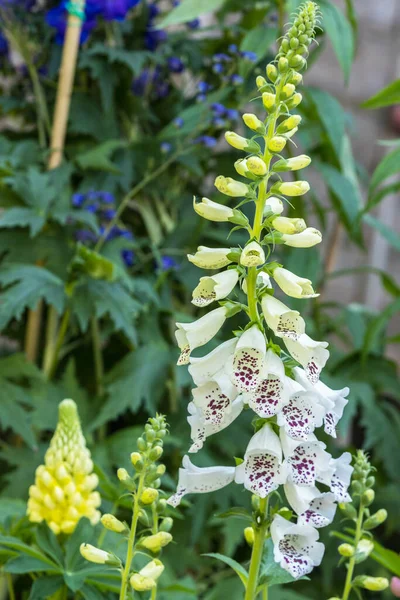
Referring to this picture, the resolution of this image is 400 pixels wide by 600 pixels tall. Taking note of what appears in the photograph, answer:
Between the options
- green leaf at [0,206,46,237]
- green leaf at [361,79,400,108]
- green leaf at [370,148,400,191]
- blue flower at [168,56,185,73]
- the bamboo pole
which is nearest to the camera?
green leaf at [361,79,400,108]

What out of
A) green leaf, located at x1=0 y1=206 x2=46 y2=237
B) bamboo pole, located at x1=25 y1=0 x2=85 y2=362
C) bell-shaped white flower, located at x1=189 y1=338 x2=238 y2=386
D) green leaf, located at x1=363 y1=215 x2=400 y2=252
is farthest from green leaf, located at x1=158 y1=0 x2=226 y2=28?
bell-shaped white flower, located at x1=189 y1=338 x2=238 y2=386

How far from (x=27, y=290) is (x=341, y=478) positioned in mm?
691

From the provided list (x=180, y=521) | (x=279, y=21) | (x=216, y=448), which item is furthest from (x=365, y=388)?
(x=279, y=21)

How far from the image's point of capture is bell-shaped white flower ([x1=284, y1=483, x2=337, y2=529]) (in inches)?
19.4

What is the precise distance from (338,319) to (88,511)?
3.48ft

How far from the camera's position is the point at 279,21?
1.41m

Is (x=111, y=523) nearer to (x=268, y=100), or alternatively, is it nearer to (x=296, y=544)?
(x=296, y=544)

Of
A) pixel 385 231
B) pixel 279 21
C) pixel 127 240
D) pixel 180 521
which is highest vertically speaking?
pixel 279 21

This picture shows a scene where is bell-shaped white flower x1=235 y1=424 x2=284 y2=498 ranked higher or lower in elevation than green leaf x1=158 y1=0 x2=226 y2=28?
lower

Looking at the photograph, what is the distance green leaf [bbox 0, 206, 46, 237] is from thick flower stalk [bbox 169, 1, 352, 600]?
0.70m

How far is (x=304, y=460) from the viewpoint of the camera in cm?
49

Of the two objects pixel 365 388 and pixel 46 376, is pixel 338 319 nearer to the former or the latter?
pixel 365 388

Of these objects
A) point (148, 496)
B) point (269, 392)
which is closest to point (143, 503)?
point (148, 496)

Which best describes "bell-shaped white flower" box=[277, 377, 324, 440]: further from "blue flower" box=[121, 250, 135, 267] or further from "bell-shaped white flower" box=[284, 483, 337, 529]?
"blue flower" box=[121, 250, 135, 267]
